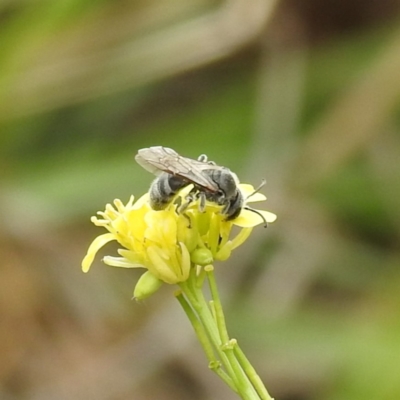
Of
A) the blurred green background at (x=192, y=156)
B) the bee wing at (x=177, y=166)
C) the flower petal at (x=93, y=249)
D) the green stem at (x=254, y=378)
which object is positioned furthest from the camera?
the blurred green background at (x=192, y=156)

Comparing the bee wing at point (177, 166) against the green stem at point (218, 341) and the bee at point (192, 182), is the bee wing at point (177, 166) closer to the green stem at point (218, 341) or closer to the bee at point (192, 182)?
the bee at point (192, 182)

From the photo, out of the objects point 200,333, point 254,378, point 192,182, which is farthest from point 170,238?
point 254,378

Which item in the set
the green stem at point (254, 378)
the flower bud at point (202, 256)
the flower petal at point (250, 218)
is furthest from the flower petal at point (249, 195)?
the green stem at point (254, 378)

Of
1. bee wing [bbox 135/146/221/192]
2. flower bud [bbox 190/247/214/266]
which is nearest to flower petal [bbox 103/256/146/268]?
flower bud [bbox 190/247/214/266]

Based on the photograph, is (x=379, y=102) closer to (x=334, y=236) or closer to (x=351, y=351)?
(x=334, y=236)

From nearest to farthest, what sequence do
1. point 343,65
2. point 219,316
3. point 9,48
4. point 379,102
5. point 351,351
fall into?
point 219,316
point 351,351
point 9,48
point 379,102
point 343,65

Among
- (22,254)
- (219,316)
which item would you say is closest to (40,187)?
A: (22,254)

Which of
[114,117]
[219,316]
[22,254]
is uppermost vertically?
[114,117]
